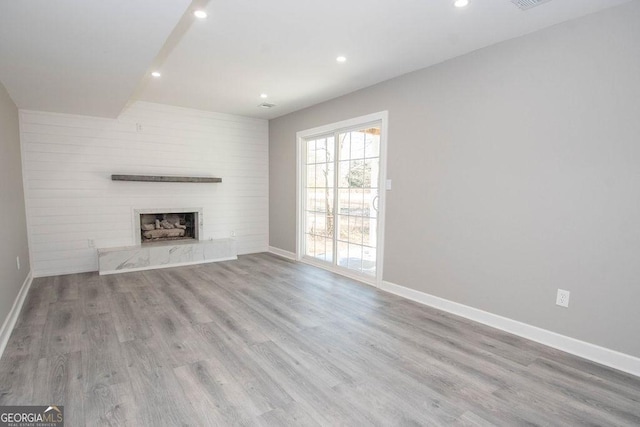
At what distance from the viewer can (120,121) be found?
16.0ft

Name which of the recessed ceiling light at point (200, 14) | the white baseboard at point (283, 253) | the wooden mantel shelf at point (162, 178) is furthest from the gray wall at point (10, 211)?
the white baseboard at point (283, 253)

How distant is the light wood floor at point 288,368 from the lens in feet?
6.05

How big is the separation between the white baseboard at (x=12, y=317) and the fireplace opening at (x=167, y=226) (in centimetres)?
164

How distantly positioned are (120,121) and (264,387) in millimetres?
4578

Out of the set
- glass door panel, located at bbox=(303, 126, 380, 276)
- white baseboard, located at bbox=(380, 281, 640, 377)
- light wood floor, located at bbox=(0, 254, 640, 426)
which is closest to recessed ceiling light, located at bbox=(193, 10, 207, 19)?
glass door panel, located at bbox=(303, 126, 380, 276)

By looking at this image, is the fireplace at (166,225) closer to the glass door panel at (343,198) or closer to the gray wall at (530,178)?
the glass door panel at (343,198)

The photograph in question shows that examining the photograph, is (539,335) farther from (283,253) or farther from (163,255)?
(163,255)

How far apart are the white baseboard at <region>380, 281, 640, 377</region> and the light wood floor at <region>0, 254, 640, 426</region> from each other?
10cm

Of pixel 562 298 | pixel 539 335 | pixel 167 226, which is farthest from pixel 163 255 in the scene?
pixel 562 298

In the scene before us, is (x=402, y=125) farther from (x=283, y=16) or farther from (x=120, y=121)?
(x=120, y=121)

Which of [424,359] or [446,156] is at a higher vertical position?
[446,156]

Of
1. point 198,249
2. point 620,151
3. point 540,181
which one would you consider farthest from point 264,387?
point 198,249

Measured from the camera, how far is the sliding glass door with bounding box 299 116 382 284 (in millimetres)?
4238

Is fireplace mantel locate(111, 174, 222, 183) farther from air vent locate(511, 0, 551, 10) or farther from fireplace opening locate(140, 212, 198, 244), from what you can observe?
air vent locate(511, 0, 551, 10)
